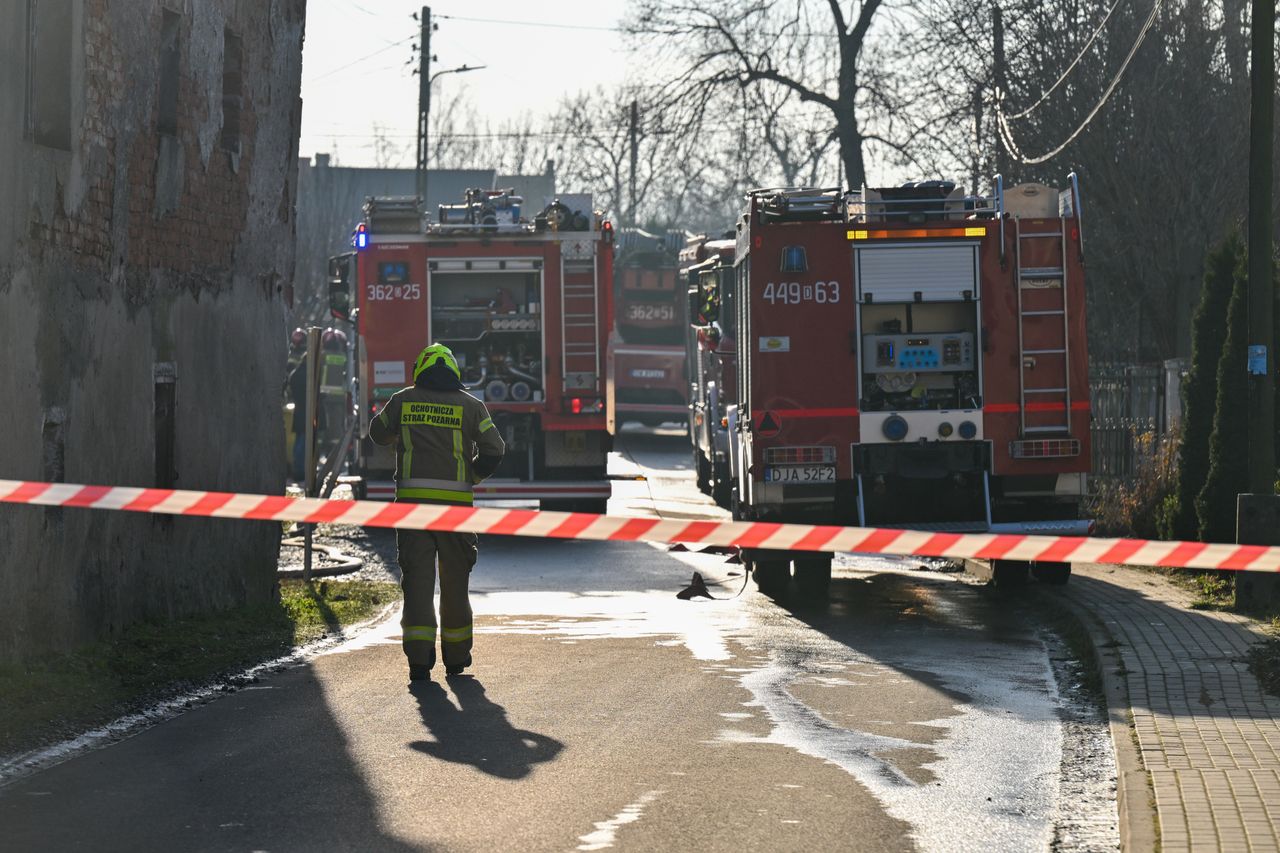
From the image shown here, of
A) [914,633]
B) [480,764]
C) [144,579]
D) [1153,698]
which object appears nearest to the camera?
[480,764]

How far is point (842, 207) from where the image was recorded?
1496 cm

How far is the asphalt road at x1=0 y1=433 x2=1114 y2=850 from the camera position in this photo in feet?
21.9

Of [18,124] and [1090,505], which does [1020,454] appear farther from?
[18,124]

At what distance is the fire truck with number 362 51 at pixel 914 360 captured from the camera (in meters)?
14.5

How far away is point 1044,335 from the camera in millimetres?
14680

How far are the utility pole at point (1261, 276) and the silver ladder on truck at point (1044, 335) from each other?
64.9 inches

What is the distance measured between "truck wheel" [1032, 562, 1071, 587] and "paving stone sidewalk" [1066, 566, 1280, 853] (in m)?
0.65

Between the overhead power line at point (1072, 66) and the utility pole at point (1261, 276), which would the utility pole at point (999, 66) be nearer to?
the overhead power line at point (1072, 66)

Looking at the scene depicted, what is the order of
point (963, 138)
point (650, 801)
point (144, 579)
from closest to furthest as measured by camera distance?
point (650, 801), point (144, 579), point (963, 138)

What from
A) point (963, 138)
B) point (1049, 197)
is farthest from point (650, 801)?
point (963, 138)

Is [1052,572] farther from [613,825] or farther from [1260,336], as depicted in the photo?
[613,825]

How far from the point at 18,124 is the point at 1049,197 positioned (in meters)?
8.09

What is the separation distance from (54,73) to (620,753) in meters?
5.46

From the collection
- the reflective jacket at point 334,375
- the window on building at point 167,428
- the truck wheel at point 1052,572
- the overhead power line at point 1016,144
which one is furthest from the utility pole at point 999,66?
the window on building at point 167,428
